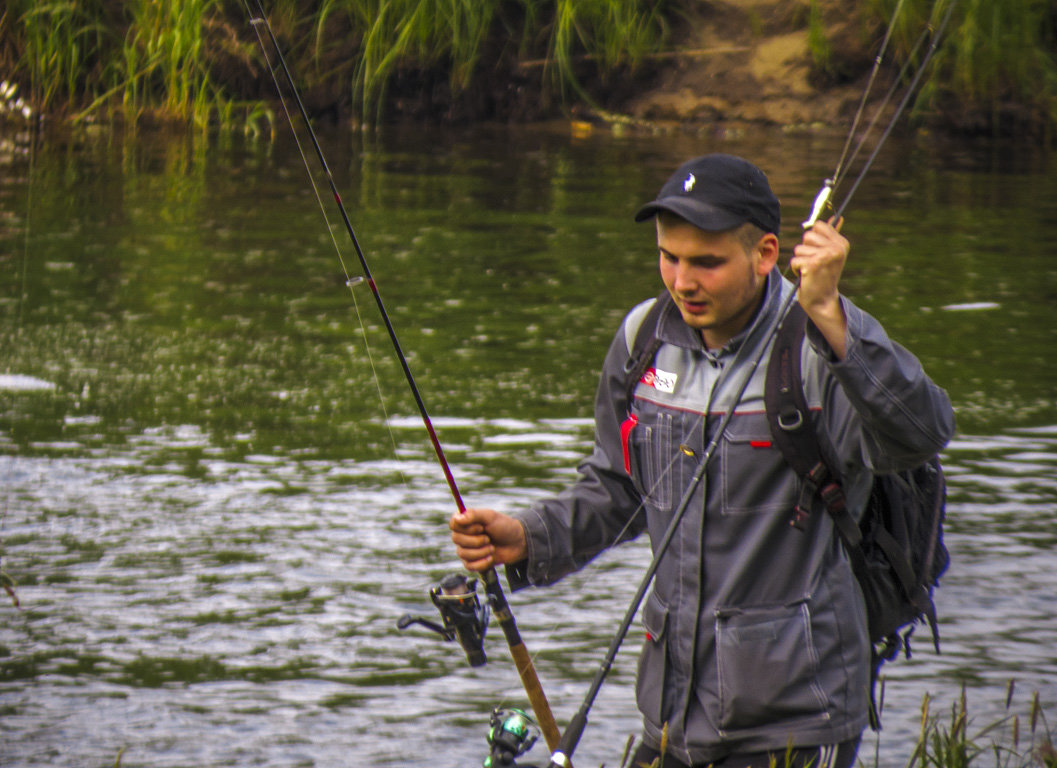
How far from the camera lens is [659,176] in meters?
13.9

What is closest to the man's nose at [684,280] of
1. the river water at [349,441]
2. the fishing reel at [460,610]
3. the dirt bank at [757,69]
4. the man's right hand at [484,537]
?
the man's right hand at [484,537]

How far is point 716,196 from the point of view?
275 centimetres

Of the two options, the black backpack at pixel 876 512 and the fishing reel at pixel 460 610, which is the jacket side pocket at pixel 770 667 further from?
the fishing reel at pixel 460 610

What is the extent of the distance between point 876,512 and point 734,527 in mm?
243

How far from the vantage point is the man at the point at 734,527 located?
2713 millimetres

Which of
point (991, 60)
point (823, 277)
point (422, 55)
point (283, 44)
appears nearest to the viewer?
point (823, 277)

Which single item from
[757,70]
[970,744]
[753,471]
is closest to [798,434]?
[753,471]

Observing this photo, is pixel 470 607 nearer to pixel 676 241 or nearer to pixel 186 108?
pixel 676 241

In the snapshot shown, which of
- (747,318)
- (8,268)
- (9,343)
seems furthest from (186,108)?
(747,318)

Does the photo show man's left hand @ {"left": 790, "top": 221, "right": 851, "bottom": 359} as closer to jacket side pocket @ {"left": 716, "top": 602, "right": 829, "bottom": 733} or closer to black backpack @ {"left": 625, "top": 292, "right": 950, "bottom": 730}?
black backpack @ {"left": 625, "top": 292, "right": 950, "bottom": 730}

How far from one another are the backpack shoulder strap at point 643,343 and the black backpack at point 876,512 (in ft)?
0.86

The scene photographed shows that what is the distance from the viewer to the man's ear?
2824mm

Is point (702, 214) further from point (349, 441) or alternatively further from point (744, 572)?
point (349, 441)

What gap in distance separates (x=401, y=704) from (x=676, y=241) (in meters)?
2.20
